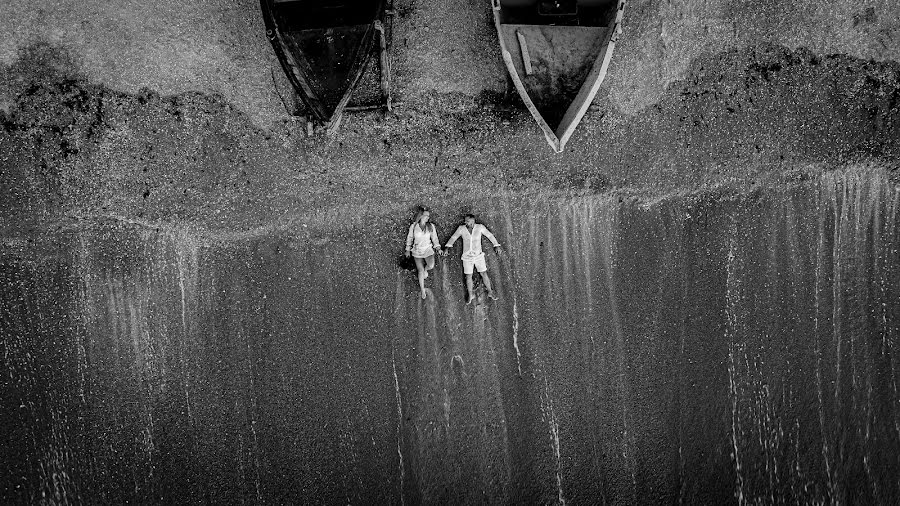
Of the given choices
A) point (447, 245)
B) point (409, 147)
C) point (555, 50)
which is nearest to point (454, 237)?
point (447, 245)

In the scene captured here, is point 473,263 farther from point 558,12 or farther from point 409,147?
point 558,12

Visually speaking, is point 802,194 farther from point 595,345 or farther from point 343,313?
point 343,313

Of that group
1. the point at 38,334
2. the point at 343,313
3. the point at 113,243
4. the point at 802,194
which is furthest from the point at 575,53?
the point at 38,334

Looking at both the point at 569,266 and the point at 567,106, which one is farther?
the point at 569,266

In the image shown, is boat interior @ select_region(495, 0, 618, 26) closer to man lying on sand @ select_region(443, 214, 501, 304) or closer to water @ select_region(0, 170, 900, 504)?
water @ select_region(0, 170, 900, 504)

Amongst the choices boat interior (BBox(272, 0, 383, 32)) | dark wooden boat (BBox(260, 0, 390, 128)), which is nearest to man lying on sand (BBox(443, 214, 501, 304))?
dark wooden boat (BBox(260, 0, 390, 128))
